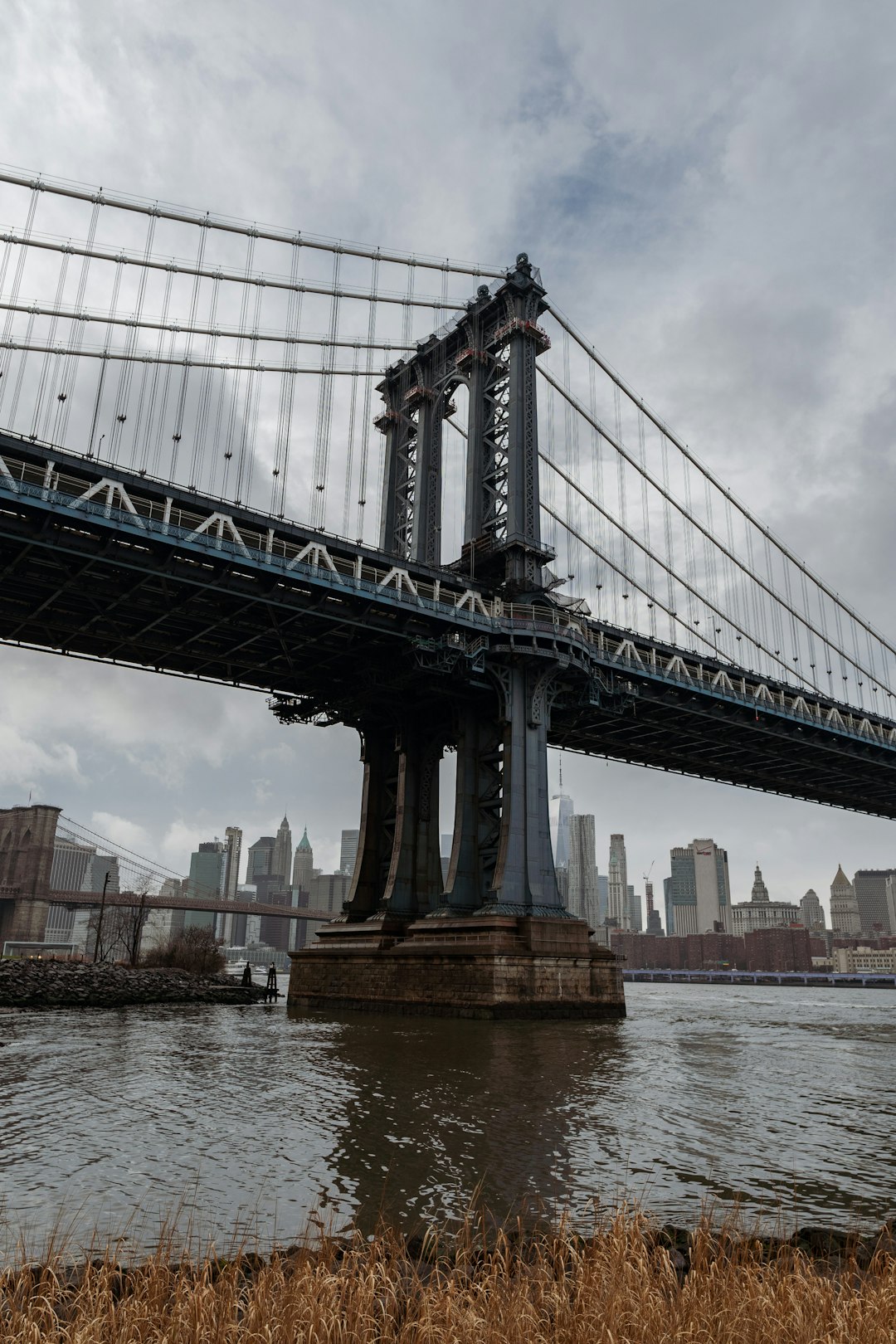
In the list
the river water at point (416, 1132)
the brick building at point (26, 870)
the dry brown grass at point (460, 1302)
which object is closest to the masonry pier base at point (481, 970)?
the river water at point (416, 1132)

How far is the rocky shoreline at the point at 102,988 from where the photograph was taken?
4922cm

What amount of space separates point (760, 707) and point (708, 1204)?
5898cm

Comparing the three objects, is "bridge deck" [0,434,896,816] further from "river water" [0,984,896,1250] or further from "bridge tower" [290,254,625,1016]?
"river water" [0,984,896,1250]

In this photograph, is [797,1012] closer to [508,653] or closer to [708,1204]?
[508,653]

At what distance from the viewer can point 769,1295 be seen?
5.63 m

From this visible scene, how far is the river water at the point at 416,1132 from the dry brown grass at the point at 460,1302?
9.46 ft

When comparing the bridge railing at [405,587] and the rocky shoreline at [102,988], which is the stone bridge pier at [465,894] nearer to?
the bridge railing at [405,587]

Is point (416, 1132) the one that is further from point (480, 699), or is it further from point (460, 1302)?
point (480, 699)

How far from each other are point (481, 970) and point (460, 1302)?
118ft

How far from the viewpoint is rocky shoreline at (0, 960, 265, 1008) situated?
161 ft

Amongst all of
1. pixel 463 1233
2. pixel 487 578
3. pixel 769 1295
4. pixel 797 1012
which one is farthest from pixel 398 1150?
pixel 797 1012

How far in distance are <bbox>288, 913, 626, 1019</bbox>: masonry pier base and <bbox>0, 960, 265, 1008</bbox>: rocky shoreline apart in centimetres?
1157

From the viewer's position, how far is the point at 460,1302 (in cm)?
570

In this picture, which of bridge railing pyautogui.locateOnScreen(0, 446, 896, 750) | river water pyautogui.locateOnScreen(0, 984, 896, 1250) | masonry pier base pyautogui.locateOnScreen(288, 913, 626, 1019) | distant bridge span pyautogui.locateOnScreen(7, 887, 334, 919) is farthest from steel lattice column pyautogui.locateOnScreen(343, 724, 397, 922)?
distant bridge span pyautogui.locateOnScreen(7, 887, 334, 919)
